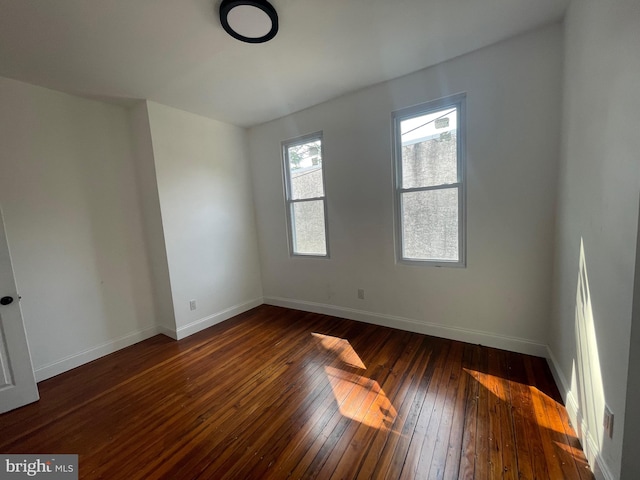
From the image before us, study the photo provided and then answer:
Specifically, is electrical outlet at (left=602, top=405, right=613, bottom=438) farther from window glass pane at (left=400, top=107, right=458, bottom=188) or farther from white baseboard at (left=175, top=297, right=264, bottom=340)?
white baseboard at (left=175, top=297, right=264, bottom=340)

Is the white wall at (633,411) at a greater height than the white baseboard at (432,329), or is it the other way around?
the white wall at (633,411)

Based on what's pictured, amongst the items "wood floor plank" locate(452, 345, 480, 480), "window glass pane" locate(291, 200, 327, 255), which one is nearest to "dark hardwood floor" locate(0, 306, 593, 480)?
"wood floor plank" locate(452, 345, 480, 480)

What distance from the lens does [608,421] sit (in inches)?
44.8

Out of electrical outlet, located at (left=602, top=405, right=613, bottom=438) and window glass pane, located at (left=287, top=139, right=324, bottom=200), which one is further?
window glass pane, located at (left=287, top=139, right=324, bottom=200)

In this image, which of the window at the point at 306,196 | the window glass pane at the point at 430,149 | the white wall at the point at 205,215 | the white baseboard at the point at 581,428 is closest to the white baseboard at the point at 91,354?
the white wall at the point at 205,215

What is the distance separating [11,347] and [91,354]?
75cm

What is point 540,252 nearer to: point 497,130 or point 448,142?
point 497,130

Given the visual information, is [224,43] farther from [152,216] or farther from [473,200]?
[473,200]

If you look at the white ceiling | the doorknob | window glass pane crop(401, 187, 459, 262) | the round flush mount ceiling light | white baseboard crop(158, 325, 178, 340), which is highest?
the white ceiling

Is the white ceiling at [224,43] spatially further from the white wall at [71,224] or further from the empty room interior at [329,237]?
the white wall at [71,224]

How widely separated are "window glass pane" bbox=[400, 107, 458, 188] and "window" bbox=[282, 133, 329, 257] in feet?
3.53

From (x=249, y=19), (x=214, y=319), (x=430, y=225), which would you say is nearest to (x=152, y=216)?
(x=214, y=319)

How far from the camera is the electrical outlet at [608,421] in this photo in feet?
3.67

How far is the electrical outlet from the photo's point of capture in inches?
44.0
